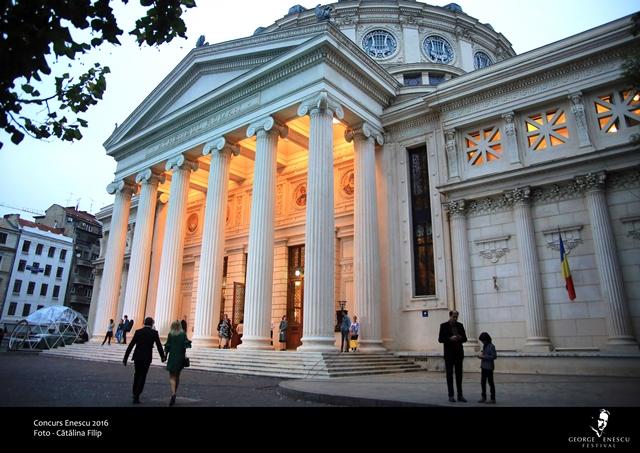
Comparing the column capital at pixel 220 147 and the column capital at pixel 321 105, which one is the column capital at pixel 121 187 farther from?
the column capital at pixel 321 105

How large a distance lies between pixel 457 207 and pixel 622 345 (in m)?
6.42

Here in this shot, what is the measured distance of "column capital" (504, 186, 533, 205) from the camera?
46.6ft

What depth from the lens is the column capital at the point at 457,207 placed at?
15.5 meters

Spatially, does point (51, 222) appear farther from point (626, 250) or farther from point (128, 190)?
point (626, 250)

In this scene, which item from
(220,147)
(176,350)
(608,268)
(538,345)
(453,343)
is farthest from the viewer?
(220,147)

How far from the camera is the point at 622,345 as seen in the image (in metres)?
A: 11.6

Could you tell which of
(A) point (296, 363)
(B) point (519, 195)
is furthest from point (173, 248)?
(B) point (519, 195)

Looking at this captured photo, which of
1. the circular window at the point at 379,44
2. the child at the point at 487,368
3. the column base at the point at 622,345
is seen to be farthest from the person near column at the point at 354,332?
the circular window at the point at 379,44

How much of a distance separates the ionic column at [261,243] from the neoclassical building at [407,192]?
0.06 meters

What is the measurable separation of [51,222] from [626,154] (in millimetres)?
60541

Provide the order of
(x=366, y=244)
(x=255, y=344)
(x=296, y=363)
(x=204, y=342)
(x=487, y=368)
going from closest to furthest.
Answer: (x=487, y=368)
(x=296, y=363)
(x=255, y=344)
(x=366, y=244)
(x=204, y=342)

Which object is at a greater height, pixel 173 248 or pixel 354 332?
pixel 173 248

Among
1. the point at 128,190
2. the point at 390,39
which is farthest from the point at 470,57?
the point at 128,190

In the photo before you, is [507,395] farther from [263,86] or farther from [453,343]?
[263,86]
